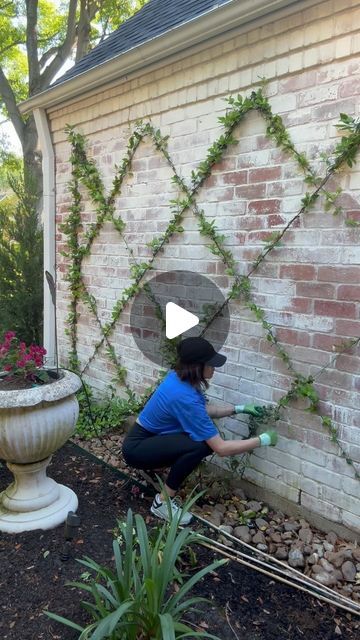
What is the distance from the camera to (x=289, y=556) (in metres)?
2.61

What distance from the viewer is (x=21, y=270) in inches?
241

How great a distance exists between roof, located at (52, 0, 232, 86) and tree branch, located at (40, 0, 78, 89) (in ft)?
18.7

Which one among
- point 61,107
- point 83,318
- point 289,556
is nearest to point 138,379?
point 83,318

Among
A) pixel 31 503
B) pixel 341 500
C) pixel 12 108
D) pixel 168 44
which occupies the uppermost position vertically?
pixel 12 108

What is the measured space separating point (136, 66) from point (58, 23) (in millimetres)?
10692

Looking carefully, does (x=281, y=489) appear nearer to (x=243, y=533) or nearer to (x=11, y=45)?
(x=243, y=533)

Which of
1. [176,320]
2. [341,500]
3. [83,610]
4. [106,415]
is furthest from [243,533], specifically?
[106,415]

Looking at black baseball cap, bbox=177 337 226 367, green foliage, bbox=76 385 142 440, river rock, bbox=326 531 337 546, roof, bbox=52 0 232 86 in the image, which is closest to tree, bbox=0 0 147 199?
roof, bbox=52 0 232 86

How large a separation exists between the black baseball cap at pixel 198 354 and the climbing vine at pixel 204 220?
1.24ft

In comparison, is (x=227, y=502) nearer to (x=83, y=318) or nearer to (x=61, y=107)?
(x=83, y=318)

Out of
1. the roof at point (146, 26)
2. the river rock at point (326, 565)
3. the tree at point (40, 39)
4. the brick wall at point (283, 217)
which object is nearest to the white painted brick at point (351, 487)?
the brick wall at point (283, 217)

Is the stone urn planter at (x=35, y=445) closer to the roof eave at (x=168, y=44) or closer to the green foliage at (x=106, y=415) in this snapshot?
the green foliage at (x=106, y=415)

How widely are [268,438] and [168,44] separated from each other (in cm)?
267
